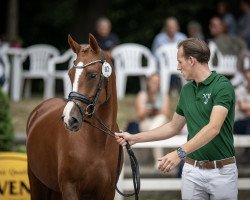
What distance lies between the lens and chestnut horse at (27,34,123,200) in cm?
711

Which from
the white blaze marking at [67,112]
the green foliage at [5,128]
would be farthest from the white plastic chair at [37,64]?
the white blaze marking at [67,112]

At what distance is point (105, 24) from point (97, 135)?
9.50 meters

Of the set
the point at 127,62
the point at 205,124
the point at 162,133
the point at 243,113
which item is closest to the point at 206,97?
the point at 205,124

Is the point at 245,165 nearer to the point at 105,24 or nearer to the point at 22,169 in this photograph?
the point at 22,169

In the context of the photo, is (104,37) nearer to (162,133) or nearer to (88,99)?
(88,99)

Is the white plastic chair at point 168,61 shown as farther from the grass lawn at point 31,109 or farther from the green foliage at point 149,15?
the green foliage at point 149,15

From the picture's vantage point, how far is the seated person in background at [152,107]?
515 inches

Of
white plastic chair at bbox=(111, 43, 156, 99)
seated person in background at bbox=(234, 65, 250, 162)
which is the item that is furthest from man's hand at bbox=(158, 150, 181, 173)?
white plastic chair at bbox=(111, 43, 156, 99)

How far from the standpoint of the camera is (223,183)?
6.47 metres

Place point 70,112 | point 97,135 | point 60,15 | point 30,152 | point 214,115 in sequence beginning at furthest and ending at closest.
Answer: point 60,15 < point 30,152 < point 97,135 < point 70,112 < point 214,115

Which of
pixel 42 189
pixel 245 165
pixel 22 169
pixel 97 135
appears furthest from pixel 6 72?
pixel 97 135

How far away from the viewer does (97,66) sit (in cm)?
729

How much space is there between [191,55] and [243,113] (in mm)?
7113

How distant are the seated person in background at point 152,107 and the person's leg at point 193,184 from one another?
6.34m
